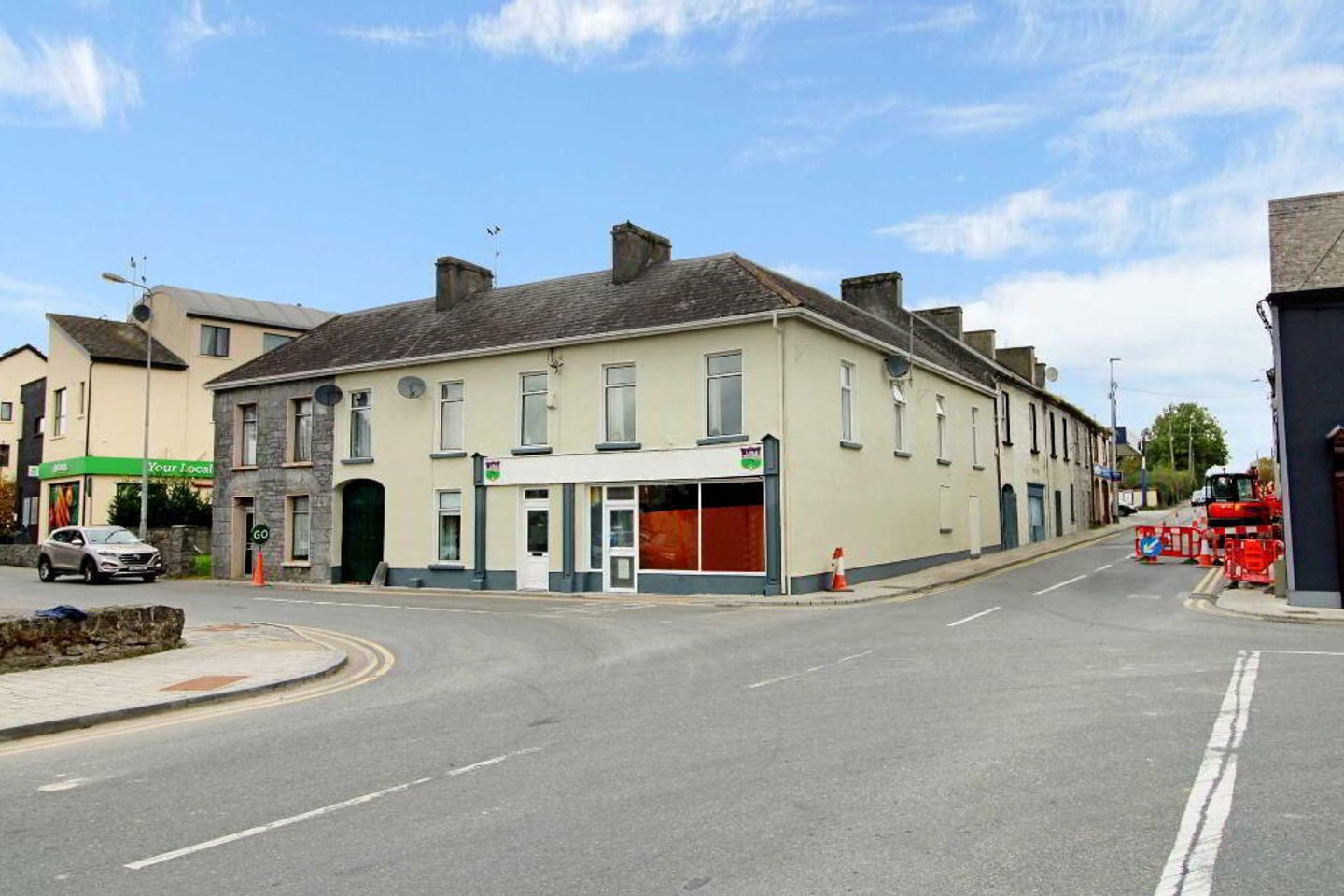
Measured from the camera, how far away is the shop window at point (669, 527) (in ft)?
76.0

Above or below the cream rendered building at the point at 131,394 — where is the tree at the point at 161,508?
below

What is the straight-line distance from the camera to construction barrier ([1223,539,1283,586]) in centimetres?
2114

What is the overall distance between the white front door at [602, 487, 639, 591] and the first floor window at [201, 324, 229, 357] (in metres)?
29.3

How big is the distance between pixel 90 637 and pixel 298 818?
8313 mm

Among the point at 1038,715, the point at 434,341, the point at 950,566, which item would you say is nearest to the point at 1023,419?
the point at 950,566

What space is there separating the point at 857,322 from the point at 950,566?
764 centimetres

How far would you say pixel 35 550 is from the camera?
38.2 metres

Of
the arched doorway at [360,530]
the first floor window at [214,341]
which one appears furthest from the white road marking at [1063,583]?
the first floor window at [214,341]

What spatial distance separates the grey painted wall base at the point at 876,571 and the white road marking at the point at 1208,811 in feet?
43.8

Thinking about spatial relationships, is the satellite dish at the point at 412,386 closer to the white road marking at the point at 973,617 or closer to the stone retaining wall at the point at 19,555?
the white road marking at the point at 973,617

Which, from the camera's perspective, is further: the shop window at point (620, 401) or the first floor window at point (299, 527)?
the first floor window at point (299, 527)

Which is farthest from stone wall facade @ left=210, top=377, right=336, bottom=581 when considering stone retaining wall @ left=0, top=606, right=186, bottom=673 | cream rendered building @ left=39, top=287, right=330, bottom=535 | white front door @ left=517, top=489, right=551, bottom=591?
stone retaining wall @ left=0, top=606, right=186, bottom=673

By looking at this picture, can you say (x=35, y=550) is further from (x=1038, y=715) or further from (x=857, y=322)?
(x=1038, y=715)

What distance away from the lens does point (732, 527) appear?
74.0ft
